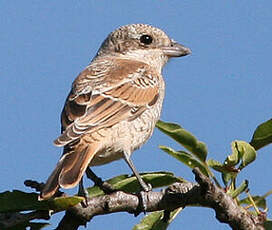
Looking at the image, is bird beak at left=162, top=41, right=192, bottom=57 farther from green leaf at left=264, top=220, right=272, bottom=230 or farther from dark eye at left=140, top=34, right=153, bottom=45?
green leaf at left=264, top=220, right=272, bottom=230

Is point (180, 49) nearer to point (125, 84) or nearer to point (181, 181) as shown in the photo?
point (125, 84)

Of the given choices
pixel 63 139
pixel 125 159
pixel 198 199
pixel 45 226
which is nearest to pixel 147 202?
pixel 198 199

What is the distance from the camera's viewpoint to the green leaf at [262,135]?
330 centimetres

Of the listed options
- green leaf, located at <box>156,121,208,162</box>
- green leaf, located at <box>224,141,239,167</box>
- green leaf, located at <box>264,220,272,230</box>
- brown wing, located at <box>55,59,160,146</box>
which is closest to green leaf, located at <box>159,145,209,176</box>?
green leaf, located at <box>156,121,208,162</box>

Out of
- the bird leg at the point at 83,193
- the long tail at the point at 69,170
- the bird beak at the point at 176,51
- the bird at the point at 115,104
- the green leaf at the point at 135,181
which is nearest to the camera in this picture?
the bird leg at the point at 83,193

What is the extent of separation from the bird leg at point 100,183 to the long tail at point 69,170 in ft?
0.41

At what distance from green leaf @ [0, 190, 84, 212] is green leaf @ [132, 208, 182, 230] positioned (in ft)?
1.90

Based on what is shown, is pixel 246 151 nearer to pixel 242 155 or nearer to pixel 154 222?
pixel 242 155

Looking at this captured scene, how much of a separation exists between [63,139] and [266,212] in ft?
Result: 4.69

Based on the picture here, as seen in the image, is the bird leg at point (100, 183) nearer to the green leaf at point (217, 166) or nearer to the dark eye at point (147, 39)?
the green leaf at point (217, 166)

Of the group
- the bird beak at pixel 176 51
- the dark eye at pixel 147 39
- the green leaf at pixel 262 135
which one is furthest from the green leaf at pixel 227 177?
the dark eye at pixel 147 39

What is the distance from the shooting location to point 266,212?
3.17 metres

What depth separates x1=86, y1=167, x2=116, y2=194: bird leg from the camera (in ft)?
10.8

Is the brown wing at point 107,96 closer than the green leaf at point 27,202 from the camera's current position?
No
